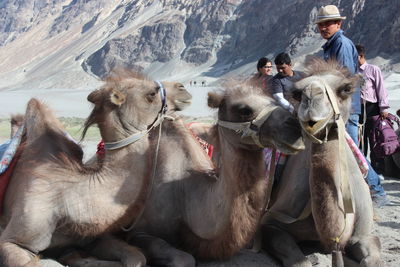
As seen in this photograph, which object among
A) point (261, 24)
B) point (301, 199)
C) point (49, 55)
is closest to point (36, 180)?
point (301, 199)

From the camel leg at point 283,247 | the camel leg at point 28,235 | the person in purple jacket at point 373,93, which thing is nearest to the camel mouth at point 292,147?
the camel leg at point 283,247

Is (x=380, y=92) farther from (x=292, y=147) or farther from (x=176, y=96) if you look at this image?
(x=292, y=147)

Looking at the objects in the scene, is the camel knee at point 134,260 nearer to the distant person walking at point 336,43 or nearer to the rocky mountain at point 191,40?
the distant person walking at point 336,43

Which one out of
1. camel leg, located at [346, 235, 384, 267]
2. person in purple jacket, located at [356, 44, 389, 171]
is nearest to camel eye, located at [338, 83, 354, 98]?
camel leg, located at [346, 235, 384, 267]

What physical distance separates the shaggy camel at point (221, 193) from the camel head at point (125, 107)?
417 millimetres

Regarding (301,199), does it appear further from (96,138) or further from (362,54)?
(96,138)

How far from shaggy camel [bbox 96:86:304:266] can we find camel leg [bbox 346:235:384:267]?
65 cm

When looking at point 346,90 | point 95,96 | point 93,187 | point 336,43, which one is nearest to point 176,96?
point 95,96

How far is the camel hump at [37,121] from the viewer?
15.1 feet

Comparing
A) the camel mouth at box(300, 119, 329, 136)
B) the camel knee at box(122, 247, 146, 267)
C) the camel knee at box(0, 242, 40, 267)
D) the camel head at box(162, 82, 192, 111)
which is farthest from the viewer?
the camel head at box(162, 82, 192, 111)

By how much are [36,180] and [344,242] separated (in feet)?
7.25

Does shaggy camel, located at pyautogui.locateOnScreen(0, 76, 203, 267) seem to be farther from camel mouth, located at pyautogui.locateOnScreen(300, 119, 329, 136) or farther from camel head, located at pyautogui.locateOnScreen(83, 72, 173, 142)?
camel mouth, located at pyautogui.locateOnScreen(300, 119, 329, 136)

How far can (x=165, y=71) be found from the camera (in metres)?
90.0

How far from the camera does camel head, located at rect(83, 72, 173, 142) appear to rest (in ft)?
13.5
